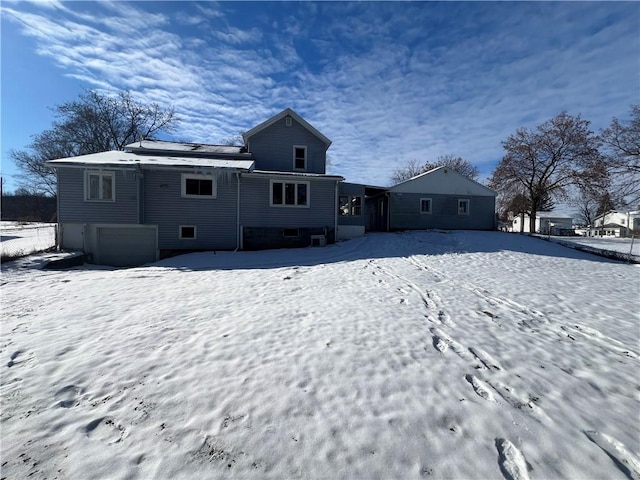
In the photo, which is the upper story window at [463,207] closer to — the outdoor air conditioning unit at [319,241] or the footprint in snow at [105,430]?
the outdoor air conditioning unit at [319,241]

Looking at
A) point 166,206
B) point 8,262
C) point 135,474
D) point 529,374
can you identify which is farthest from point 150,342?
point 166,206

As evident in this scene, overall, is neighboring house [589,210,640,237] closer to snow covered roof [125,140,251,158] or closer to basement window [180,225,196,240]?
snow covered roof [125,140,251,158]

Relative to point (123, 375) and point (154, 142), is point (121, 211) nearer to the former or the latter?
point (154, 142)

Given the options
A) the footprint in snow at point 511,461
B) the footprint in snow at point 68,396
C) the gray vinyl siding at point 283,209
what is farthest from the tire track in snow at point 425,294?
the gray vinyl siding at point 283,209

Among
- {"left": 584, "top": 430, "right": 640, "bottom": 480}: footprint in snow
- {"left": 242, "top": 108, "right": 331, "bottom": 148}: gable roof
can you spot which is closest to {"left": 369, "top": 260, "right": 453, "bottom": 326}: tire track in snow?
{"left": 584, "top": 430, "right": 640, "bottom": 480}: footprint in snow

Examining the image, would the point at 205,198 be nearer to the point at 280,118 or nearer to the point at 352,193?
the point at 280,118

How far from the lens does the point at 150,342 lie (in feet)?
14.3

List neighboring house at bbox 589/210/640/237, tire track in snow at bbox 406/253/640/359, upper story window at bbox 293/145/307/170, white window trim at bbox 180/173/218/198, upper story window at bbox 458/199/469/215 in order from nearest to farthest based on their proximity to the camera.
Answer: tire track in snow at bbox 406/253/640/359 → white window trim at bbox 180/173/218/198 → upper story window at bbox 293/145/307/170 → upper story window at bbox 458/199/469/215 → neighboring house at bbox 589/210/640/237

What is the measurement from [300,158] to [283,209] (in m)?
4.54

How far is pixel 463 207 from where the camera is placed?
74.7 feet

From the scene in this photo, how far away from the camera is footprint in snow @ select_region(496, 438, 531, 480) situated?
2264 millimetres

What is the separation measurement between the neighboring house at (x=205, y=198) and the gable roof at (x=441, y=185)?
5150 mm

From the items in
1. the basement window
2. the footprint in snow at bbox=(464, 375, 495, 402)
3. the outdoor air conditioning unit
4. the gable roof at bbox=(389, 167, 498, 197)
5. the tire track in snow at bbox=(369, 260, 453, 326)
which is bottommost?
the footprint in snow at bbox=(464, 375, 495, 402)

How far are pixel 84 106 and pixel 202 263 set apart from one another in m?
30.7
